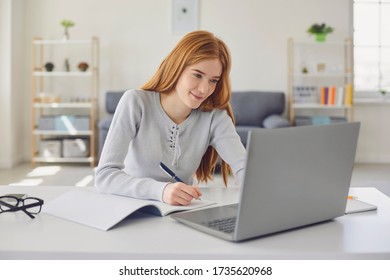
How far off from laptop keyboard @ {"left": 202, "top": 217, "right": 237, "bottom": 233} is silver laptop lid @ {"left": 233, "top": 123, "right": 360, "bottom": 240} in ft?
0.21

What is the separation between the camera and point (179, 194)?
1.28m

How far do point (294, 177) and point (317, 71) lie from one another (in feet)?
15.6

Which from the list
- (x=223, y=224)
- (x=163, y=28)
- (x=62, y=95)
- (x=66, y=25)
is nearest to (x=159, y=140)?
(x=223, y=224)

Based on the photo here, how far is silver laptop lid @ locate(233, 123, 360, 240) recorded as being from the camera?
938 mm

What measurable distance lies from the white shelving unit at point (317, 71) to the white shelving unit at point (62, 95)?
2.12 m

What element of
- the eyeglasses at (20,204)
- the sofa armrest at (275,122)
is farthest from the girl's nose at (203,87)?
the sofa armrest at (275,122)

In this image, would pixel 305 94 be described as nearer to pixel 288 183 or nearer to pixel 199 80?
pixel 199 80

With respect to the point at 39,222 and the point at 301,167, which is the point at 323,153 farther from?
the point at 39,222

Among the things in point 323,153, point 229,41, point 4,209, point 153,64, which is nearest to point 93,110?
point 153,64

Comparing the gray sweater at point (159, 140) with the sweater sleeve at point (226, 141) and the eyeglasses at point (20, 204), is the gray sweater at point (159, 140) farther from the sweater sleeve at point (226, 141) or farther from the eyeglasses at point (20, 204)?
the eyeglasses at point (20, 204)

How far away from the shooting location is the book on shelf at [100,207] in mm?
1112

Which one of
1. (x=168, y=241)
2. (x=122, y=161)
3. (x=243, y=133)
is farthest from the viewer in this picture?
(x=243, y=133)

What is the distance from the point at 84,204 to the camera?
125 cm

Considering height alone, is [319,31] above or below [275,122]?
above
